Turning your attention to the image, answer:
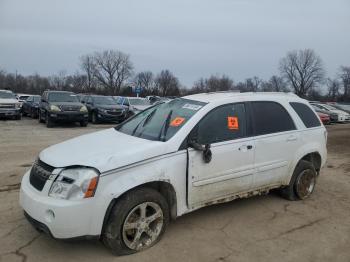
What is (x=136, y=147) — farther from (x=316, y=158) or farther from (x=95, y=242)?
(x=316, y=158)

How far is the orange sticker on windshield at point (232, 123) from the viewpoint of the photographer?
4.65m

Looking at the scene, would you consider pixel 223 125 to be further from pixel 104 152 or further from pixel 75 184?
pixel 75 184

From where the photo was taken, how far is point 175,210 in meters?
4.10

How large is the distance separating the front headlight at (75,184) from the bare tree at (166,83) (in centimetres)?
9088

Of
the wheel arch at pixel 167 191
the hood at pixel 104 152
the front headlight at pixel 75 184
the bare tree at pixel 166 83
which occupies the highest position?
the bare tree at pixel 166 83

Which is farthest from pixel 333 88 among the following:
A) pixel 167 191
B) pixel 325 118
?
pixel 167 191

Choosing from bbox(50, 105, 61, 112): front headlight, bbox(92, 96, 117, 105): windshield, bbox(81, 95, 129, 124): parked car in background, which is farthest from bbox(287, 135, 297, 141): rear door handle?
bbox(92, 96, 117, 105): windshield

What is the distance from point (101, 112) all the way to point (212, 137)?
52.9ft

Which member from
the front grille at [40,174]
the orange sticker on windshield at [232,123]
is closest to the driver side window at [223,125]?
the orange sticker on windshield at [232,123]

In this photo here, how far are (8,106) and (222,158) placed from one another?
744 inches

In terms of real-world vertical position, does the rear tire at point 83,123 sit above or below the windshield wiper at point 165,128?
below

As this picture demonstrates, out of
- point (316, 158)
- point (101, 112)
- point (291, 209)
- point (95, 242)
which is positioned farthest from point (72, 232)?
point (101, 112)

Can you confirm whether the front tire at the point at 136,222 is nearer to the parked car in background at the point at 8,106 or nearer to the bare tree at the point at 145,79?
the parked car in background at the point at 8,106

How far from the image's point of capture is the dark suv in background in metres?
17.1
